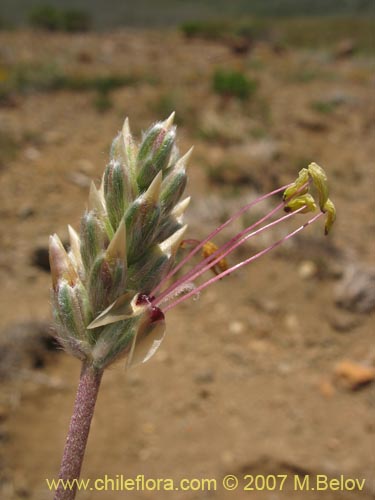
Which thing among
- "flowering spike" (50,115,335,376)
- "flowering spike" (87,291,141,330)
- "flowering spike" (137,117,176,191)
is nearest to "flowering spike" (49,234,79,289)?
"flowering spike" (50,115,335,376)

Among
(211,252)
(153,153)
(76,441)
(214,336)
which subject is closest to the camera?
(76,441)

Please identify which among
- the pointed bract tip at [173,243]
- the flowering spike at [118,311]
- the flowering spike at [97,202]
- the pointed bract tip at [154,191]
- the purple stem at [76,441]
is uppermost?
the flowering spike at [97,202]

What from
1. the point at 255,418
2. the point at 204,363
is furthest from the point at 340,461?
the point at 204,363

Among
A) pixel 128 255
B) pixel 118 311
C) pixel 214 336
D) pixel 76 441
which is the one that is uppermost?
pixel 214 336

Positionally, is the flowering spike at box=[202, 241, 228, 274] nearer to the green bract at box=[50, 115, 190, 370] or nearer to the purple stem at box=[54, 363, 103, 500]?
the green bract at box=[50, 115, 190, 370]

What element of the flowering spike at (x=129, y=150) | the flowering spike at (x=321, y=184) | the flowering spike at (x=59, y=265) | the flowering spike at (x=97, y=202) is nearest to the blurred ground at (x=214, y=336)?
the flowering spike at (x=59, y=265)

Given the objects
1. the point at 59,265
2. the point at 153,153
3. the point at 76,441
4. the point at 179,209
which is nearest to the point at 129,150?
the point at 153,153

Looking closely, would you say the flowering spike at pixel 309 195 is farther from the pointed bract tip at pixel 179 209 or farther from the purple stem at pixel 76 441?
the purple stem at pixel 76 441

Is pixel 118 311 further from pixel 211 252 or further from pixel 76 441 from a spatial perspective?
pixel 211 252

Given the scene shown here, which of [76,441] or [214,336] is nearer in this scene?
[76,441]

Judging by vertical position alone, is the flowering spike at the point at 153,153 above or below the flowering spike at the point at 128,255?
above

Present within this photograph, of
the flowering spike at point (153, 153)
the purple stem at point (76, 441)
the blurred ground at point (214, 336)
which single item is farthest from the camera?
the blurred ground at point (214, 336)
